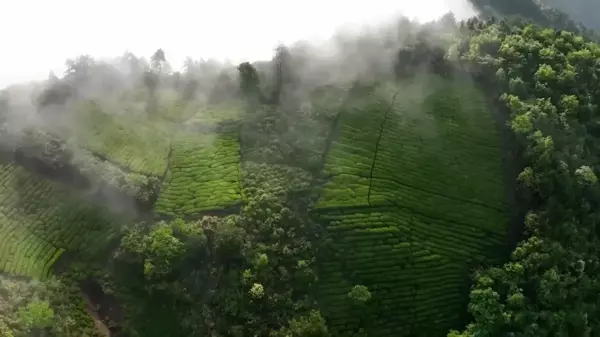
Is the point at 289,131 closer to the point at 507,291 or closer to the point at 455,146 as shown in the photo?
the point at 455,146

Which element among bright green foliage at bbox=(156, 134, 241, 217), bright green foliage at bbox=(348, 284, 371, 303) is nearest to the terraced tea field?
bright green foliage at bbox=(348, 284, 371, 303)

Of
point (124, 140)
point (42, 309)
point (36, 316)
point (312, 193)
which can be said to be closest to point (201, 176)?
point (124, 140)

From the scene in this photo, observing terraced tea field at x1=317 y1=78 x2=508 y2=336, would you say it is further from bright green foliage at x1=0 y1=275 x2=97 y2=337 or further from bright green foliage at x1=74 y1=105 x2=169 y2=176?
bright green foliage at x1=0 y1=275 x2=97 y2=337

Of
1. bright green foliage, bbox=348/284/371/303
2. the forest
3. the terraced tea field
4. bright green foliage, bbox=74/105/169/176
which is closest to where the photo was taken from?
the forest

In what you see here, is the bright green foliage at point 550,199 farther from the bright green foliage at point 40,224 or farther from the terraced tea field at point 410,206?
the bright green foliage at point 40,224

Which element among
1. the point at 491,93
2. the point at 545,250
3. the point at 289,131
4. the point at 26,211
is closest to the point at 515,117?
the point at 491,93

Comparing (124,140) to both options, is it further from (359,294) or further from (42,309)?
(359,294)

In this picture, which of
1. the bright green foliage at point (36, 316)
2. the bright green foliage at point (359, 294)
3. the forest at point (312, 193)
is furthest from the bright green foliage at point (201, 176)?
the bright green foliage at point (359, 294)
